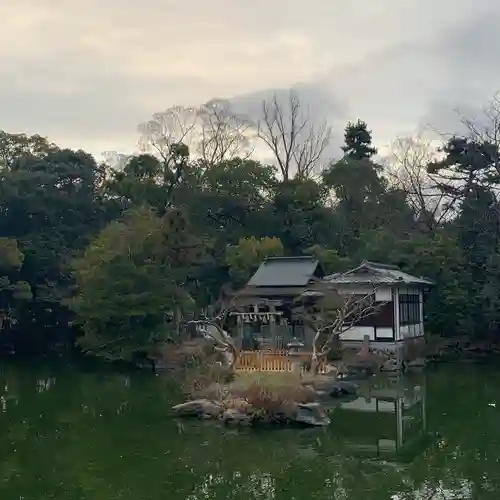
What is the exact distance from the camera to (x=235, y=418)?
44.8 feet

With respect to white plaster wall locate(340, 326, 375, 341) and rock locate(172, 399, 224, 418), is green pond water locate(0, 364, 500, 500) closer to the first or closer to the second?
rock locate(172, 399, 224, 418)

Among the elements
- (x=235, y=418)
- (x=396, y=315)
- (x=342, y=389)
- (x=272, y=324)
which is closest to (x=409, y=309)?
(x=396, y=315)

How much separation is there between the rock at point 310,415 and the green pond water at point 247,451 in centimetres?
27

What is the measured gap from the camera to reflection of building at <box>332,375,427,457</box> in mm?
12477

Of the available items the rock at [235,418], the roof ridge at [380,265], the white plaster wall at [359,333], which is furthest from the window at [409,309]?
the rock at [235,418]

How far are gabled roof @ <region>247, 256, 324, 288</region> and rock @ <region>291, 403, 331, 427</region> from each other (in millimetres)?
9290

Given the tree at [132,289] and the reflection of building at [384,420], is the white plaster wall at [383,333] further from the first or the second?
the tree at [132,289]

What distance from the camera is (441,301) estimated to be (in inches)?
1024

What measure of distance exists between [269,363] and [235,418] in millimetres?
4333

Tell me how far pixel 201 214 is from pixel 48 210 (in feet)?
22.0

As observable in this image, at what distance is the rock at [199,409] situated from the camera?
1412 cm

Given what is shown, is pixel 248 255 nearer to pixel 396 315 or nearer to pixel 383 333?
pixel 383 333

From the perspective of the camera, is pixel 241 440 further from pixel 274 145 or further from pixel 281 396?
pixel 274 145

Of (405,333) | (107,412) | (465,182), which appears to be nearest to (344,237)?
(465,182)
